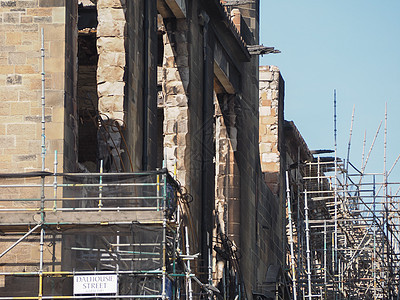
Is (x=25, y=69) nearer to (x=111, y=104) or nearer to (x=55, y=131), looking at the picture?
(x=55, y=131)

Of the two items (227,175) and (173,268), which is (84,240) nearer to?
(173,268)

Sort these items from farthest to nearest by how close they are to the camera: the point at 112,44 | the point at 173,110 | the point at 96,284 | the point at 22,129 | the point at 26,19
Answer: the point at 173,110 → the point at 112,44 → the point at 26,19 → the point at 22,129 → the point at 96,284

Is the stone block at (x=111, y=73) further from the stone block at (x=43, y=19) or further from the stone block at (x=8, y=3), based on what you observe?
the stone block at (x=8, y=3)

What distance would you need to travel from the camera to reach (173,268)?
1977 centimetres

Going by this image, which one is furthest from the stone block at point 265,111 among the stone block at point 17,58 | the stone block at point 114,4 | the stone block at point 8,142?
the stone block at point 8,142

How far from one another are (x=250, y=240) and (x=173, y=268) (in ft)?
42.3

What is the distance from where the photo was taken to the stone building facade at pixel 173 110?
1969 cm

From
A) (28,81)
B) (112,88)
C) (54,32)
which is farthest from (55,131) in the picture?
(112,88)

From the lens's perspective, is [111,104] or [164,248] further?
[111,104]

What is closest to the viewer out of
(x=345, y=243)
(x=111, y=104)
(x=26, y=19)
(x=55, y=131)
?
(x=55, y=131)

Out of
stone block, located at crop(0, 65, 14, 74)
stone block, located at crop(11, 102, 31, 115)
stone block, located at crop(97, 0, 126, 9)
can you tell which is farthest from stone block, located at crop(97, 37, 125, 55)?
stone block, located at crop(11, 102, 31, 115)

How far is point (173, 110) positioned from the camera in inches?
1049

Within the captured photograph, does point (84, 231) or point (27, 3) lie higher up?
point (27, 3)

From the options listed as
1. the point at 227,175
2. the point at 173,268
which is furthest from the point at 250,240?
the point at 173,268
